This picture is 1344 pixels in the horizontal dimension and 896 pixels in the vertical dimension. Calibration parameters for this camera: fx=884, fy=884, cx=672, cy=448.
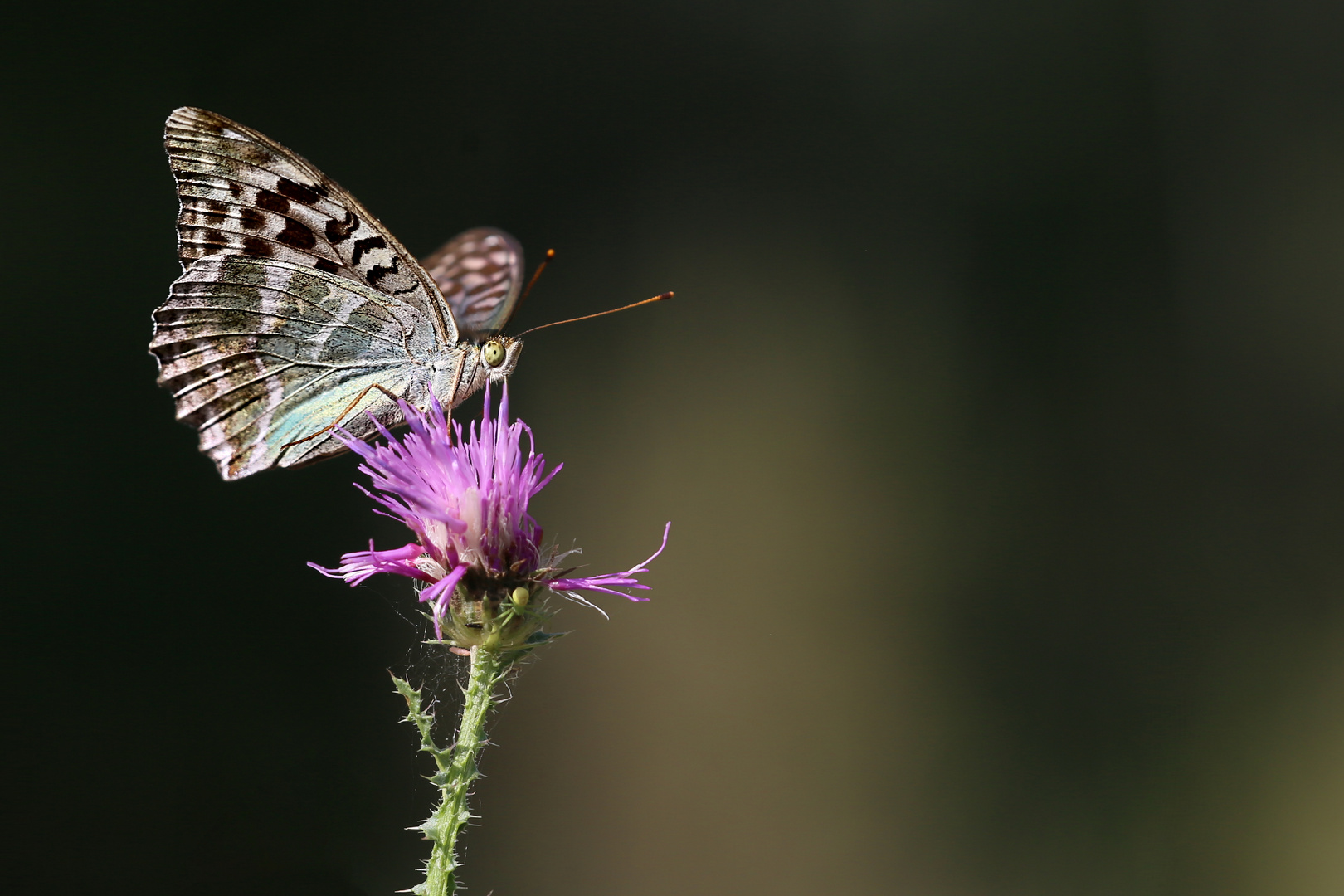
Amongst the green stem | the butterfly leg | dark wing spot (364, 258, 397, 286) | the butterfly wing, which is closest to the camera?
the green stem

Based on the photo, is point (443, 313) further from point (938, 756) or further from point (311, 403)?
point (938, 756)

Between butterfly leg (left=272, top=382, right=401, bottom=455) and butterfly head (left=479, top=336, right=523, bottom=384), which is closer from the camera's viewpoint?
butterfly leg (left=272, top=382, right=401, bottom=455)

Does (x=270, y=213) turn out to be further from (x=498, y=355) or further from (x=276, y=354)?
(x=498, y=355)

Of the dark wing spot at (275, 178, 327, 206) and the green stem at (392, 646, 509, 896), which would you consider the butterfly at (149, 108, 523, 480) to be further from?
the green stem at (392, 646, 509, 896)

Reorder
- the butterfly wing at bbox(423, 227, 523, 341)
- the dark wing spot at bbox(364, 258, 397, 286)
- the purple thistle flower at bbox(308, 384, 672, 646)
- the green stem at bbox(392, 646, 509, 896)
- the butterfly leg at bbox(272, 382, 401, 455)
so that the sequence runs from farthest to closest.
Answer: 1. the butterfly wing at bbox(423, 227, 523, 341)
2. the dark wing spot at bbox(364, 258, 397, 286)
3. the butterfly leg at bbox(272, 382, 401, 455)
4. the purple thistle flower at bbox(308, 384, 672, 646)
5. the green stem at bbox(392, 646, 509, 896)

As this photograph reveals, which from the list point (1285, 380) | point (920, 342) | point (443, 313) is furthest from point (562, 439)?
point (1285, 380)

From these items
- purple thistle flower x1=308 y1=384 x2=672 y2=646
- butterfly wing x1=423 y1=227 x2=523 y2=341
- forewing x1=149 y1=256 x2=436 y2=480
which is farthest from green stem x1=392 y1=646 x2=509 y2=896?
butterfly wing x1=423 y1=227 x2=523 y2=341

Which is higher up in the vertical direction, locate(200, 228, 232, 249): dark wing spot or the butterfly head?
locate(200, 228, 232, 249): dark wing spot
